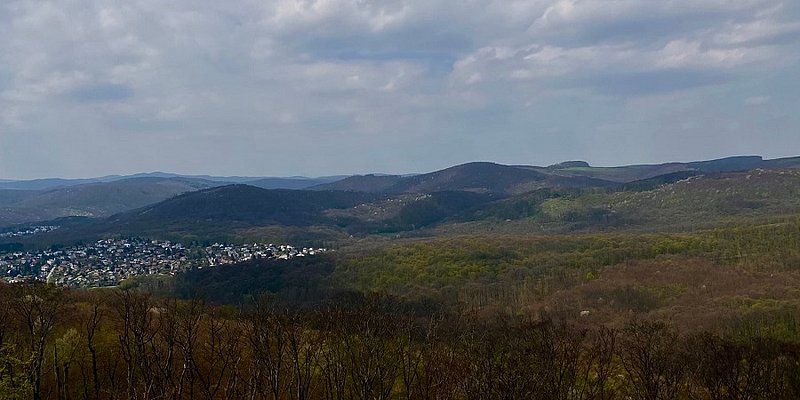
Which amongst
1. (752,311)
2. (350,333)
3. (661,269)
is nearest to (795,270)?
(661,269)

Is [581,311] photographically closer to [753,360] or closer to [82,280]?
[753,360]

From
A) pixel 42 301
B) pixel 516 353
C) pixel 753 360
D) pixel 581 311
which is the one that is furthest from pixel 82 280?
pixel 753 360

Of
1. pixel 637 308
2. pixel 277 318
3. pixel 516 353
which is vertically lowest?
pixel 637 308

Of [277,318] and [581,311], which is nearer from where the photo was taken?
[277,318]

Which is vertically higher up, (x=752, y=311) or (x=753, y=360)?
(x=753, y=360)

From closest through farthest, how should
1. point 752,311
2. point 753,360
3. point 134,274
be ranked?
1. point 753,360
2. point 752,311
3. point 134,274

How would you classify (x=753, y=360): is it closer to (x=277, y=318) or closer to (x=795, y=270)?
(x=277, y=318)

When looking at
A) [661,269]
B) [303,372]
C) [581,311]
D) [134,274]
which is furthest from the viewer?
[134,274]
